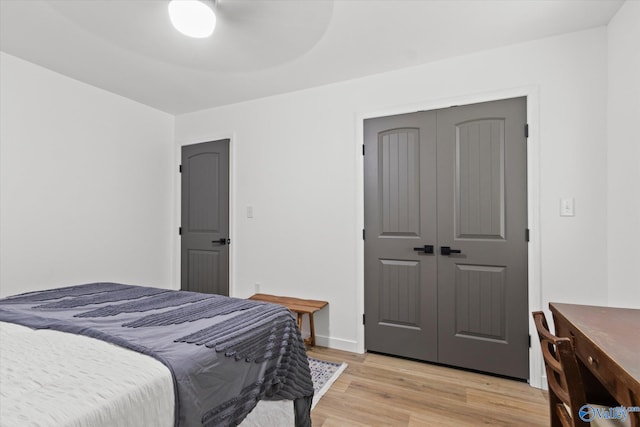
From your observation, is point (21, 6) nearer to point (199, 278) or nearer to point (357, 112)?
point (357, 112)

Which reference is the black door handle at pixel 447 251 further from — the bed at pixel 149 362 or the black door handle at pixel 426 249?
the bed at pixel 149 362

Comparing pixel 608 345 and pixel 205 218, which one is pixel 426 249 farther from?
pixel 205 218

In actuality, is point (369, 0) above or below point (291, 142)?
above

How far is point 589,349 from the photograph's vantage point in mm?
1121

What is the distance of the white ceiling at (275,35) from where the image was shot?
1.92 meters

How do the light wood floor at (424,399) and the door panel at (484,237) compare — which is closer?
the light wood floor at (424,399)

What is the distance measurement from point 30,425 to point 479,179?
2.67m

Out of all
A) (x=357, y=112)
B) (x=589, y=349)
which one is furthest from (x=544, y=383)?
(x=357, y=112)

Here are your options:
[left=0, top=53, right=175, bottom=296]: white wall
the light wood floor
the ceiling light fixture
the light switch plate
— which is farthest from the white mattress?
the light switch plate

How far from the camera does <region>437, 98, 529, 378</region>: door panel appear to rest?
236cm

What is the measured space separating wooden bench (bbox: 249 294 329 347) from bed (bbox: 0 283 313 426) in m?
1.05

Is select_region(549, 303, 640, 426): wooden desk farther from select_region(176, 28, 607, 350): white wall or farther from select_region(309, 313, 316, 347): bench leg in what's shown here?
select_region(309, 313, 316, 347): bench leg

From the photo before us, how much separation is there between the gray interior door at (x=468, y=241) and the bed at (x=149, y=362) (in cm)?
139

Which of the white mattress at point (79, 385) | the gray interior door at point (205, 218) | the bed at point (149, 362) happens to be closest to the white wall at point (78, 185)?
the gray interior door at point (205, 218)
